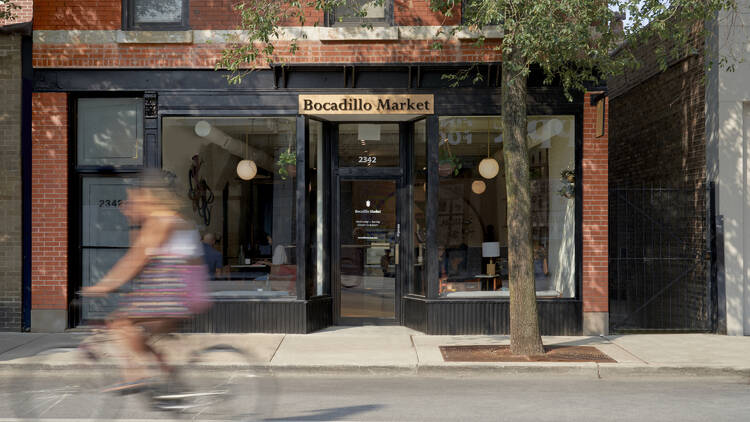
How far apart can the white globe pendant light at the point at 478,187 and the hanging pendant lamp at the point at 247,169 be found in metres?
3.47

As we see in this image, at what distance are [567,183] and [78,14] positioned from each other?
8.00 metres

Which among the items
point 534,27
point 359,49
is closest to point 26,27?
point 359,49

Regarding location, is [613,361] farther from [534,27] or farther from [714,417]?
[534,27]

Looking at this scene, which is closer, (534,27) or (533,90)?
(534,27)

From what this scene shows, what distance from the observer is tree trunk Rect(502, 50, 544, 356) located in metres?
8.51

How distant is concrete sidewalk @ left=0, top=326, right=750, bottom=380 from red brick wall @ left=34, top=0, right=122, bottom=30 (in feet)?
15.5

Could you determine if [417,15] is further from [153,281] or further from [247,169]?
[153,281]

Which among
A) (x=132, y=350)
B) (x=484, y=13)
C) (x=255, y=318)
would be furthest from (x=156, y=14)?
(x=132, y=350)

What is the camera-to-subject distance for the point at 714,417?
5.96 meters

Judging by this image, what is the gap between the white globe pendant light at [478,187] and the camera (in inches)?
417

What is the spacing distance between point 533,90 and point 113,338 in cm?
720

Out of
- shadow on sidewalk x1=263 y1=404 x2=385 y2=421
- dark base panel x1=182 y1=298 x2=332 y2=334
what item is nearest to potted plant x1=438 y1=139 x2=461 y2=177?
dark base panel x1=182 y1=298 x2=332 y2=334

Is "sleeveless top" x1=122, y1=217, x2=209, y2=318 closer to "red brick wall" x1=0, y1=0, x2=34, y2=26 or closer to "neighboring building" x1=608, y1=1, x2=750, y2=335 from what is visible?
"red brick wall" x1=0, y1=0, x2=34, y2=26

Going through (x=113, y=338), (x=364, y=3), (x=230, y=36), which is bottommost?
(x=113, y=338)
